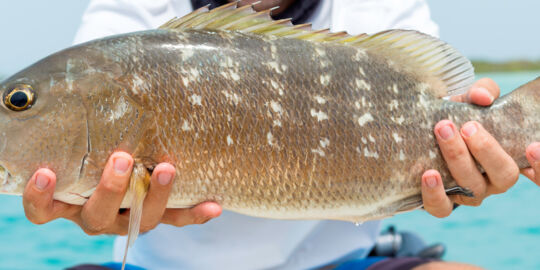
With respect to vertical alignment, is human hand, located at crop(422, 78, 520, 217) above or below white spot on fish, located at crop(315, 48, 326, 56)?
below

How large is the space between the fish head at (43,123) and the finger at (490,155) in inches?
34.8

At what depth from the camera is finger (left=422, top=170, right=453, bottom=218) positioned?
1.39m

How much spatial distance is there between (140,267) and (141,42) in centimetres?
102

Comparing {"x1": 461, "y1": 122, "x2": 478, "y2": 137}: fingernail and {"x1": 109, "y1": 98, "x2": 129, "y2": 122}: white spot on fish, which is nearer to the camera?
{"x1": 109, "y1": 98, "x2": 129, "y2": 122}: white spot on fish

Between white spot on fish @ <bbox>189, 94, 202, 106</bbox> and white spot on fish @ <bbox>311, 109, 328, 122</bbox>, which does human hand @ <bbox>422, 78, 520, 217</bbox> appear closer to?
white spot on fish @ <bbox>311, 109, 328, 122</bbox>

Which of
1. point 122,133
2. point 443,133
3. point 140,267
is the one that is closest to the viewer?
point 122,133

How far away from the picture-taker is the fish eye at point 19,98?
1.25 meters

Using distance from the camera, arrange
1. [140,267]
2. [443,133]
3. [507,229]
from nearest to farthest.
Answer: [443,133], [140,267], [507,229]

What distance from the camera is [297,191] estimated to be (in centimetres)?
135

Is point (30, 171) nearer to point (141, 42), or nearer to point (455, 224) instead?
point (141, 42)

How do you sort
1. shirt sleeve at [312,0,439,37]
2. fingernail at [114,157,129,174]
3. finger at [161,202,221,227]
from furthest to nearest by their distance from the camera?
shirt sleeve at [312,0,439,37], finger at [161,202,221,227], fingernail at [114,157,129,174]

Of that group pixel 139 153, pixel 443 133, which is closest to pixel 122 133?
pixel 139 153

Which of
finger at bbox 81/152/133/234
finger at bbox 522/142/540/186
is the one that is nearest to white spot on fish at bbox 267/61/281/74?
finger at bbox 81/152/133/234

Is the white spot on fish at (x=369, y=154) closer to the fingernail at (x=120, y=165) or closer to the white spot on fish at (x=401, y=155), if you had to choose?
the white spot on fish at (x=401, y=155)
